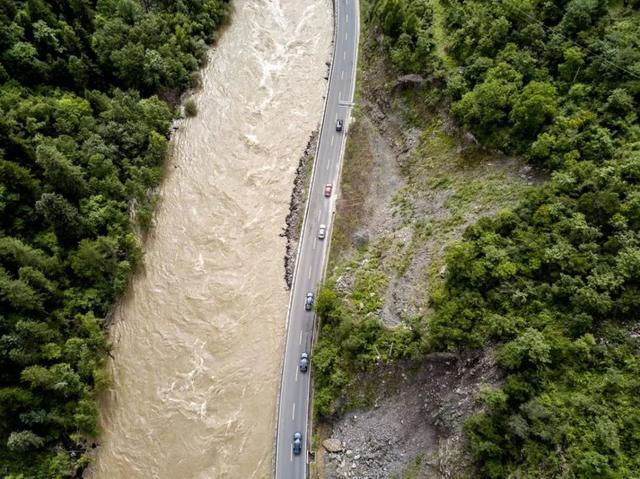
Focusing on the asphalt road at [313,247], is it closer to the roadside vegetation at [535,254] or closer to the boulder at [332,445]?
the boulder at [332,445]

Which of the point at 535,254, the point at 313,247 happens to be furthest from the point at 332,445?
the point at 535,254

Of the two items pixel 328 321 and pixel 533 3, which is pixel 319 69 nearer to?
pixel 533 3

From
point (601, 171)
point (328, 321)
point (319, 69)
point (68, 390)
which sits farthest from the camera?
point (319, 69)

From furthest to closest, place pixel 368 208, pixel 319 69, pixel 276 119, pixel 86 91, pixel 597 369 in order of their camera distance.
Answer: pixel 319 69 → pixel 276 119 → pixel 86 91 → pixel 368 208 → pixel 597 369

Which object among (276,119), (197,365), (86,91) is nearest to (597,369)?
(197,365)

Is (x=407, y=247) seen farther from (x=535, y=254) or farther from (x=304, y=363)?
(x=304, y=363)

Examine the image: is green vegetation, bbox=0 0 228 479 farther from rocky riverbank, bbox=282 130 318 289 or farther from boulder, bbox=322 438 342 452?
boulder, bbox=322 438 342 452

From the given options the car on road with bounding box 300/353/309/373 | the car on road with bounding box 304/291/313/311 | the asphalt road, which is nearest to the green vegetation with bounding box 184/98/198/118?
the asphalt road
